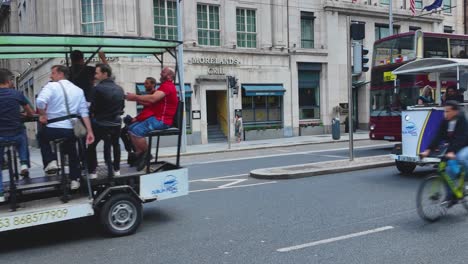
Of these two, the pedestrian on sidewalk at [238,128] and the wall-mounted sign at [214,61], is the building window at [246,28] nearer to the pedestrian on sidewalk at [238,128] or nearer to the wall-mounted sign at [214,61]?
the wall-mounted sign at [214,61]

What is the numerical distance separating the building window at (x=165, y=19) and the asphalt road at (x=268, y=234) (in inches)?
681

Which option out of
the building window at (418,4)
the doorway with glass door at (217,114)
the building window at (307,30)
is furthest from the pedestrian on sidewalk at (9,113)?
the building window at (418,4)

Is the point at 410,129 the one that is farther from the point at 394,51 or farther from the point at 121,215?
the point at 394,51

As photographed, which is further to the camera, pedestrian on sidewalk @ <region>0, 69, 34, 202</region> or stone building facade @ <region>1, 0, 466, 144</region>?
stone building facade @ <region>1, 0, 466, 144</region>

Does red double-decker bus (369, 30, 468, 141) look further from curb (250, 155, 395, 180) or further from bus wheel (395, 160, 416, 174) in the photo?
bus wheel (395, 160, 416, 174)

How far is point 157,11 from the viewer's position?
80.5 ft

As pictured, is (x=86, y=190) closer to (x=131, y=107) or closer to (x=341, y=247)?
(x=341, y=247)

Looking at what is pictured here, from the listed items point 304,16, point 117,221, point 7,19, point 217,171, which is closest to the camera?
point 117,221

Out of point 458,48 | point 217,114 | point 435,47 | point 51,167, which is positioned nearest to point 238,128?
point 217,114

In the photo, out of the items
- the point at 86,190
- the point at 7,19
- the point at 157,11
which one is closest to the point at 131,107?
the point at 157,11

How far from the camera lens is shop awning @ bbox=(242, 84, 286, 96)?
2689cm

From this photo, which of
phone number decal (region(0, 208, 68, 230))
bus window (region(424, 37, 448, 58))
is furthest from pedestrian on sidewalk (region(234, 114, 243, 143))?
phone number decal (region(0, 208, 68, 230))

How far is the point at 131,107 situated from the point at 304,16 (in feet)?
45.3

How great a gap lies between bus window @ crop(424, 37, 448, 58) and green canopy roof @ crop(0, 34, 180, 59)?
1121 centimetres
